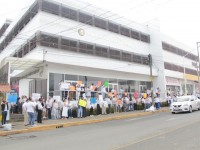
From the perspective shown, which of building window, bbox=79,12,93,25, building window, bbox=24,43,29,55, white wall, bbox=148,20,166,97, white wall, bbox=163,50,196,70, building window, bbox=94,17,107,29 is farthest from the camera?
white wall, bbox=163,50,196,70

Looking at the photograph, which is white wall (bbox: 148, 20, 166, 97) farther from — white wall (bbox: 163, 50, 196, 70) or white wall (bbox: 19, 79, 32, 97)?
white wall (bbox: 19, 79, 32, 97)

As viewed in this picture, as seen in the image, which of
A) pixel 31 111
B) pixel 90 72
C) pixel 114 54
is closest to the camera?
pixel 31 111

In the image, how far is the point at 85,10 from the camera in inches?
1142

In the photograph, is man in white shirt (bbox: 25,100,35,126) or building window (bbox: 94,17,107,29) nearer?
man in white shirt (bbox: 25,100,35,126)

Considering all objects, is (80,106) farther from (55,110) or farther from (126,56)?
(126,56)

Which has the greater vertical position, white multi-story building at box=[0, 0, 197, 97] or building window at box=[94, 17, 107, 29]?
building window at box=[94, 17, 107, 29]

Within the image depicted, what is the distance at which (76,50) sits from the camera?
26812mm

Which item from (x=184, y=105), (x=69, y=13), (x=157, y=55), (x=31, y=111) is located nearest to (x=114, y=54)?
(x=69, y=13)

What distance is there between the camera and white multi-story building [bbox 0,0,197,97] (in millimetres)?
24203

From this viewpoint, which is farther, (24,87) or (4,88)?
(24,87)

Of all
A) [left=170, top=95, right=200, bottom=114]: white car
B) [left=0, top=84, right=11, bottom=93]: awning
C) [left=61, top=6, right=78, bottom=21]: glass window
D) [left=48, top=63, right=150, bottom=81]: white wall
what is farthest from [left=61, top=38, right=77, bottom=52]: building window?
[left=170, top=95, right=200, bottom=114]: white car

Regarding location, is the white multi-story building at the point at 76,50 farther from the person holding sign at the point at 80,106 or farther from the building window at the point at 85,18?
the person holding sign at the point at 80,106

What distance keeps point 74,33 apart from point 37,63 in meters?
5.84

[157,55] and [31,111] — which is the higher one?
[157,55]
